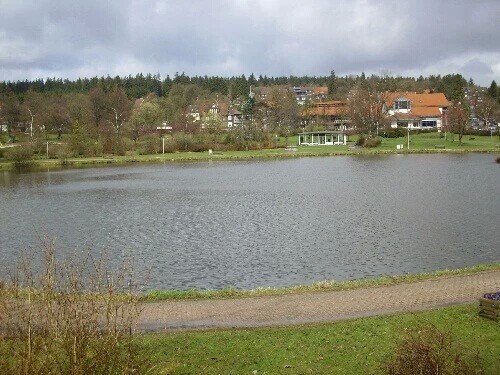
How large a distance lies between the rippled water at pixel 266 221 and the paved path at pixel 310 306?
2.74m

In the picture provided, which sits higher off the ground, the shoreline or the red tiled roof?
the red tiled roof

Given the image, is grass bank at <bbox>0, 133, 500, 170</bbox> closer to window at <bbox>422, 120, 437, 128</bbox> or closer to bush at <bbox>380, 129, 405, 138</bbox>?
bush at <bbox>380, 129, 405, 138</bbox>

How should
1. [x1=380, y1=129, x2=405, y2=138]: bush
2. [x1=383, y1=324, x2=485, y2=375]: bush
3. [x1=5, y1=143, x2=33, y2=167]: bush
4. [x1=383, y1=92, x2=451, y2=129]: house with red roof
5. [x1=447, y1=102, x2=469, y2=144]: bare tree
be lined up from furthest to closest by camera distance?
[x1=383, y1=92, x2=451, y2=129]: house with red roof, [x1=380, y1=129, x2=405, y2=138]: bush, [x1=447, y1=102, x2=469, y2=144]: bare tree, [x1=5, y1=143, x2=33, y2=167]: bush, [x1=383, y1=324, x2=485, y2=375]: bush

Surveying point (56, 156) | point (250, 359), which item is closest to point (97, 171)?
point (56, 156)

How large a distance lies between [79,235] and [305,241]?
10230mm

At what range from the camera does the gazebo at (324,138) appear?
294 feet

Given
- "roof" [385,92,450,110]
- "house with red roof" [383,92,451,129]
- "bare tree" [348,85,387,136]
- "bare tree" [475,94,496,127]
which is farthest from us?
"roof" [385,92,450,110]

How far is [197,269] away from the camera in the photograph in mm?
19562

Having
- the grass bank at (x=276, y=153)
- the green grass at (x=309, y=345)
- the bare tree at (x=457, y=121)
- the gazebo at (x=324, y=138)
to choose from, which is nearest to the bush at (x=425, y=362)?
the green grass at (x=309, y=345)

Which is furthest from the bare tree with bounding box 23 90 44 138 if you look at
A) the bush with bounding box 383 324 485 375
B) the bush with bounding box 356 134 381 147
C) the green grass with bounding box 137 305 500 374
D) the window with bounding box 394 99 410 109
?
the bush with bounding box 383 324 485 375

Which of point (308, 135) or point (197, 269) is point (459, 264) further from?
point (308, 135)

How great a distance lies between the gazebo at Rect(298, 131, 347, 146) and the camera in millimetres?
89594

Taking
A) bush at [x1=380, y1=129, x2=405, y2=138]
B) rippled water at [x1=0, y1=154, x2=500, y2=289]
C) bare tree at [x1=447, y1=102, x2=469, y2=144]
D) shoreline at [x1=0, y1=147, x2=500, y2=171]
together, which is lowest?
rippled water at [x1=0, y1=154, x2=500, y2=289]

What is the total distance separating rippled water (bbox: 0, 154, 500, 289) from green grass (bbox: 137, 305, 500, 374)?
514 centimetres
